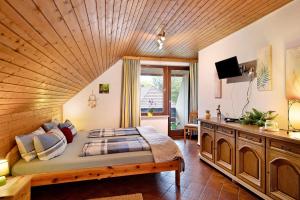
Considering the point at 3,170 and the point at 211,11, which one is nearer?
the point at 3,170

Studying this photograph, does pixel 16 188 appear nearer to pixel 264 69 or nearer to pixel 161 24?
pixel 161 24

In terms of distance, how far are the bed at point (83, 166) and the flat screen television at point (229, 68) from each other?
179 cm

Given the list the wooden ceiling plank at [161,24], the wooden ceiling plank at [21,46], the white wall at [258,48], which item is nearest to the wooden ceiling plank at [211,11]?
the wooden ceiling plank at [161,24]

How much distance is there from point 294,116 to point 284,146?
51 centimetres

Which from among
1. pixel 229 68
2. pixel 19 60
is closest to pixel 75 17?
pixel 19 60

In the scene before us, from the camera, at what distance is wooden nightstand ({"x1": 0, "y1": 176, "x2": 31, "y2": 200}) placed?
5.54ft

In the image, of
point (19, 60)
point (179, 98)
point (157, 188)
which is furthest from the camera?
point (179, 98)

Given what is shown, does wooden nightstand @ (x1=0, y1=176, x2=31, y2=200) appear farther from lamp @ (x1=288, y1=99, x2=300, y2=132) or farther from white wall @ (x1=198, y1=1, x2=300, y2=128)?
white wall @ (x1=198, y1=1, x2=300, y2=128)

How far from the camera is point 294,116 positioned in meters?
2.28

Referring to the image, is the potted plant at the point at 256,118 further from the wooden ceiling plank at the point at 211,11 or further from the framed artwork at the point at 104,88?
the framed artwork at the point at 104,88

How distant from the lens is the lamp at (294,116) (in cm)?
225

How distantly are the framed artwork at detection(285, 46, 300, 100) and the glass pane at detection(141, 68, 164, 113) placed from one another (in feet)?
11.9

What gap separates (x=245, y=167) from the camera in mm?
2617

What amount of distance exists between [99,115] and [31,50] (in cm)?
379
